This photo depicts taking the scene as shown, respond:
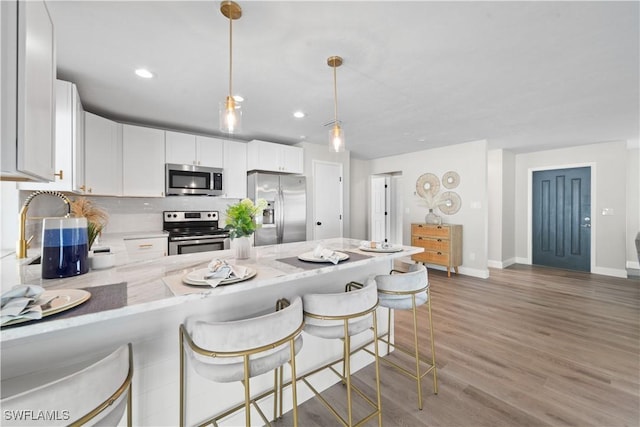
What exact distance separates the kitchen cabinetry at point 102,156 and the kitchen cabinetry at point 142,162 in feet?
0.20

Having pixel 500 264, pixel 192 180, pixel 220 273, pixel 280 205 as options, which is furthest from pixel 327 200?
pixel 220 273

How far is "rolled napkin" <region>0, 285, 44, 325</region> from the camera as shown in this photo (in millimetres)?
708

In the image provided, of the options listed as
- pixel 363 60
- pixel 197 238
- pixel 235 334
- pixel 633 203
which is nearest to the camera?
pixel 235 334

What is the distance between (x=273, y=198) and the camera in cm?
407

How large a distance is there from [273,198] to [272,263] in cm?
264

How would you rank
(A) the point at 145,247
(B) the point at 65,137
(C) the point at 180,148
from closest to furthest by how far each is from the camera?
1. (B) the point at 65,137
2. (A) the point at 145,247
3. (C) the point at 180,148

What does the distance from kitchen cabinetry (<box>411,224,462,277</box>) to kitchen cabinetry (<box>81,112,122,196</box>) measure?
4.70 metres

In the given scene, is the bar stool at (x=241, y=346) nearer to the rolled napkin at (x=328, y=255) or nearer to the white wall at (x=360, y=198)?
the rolled napkin at (x=328, y=255)

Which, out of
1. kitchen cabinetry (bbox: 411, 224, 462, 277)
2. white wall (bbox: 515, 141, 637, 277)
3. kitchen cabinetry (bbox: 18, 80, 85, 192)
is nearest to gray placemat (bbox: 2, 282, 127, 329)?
kitchen cabinetry (bbox: 18, 80, 85, 192)

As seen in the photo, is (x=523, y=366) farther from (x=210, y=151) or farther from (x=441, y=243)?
(x=210, y=151)

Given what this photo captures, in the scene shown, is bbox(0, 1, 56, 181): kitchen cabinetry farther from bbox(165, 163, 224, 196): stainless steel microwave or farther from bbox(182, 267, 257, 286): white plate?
bbox(165, 163, 224, 196): stainless steel microwave

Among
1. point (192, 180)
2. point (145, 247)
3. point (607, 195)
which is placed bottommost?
point (145, 247)

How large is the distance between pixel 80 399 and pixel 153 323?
1.65 feet

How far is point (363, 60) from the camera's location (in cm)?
206
